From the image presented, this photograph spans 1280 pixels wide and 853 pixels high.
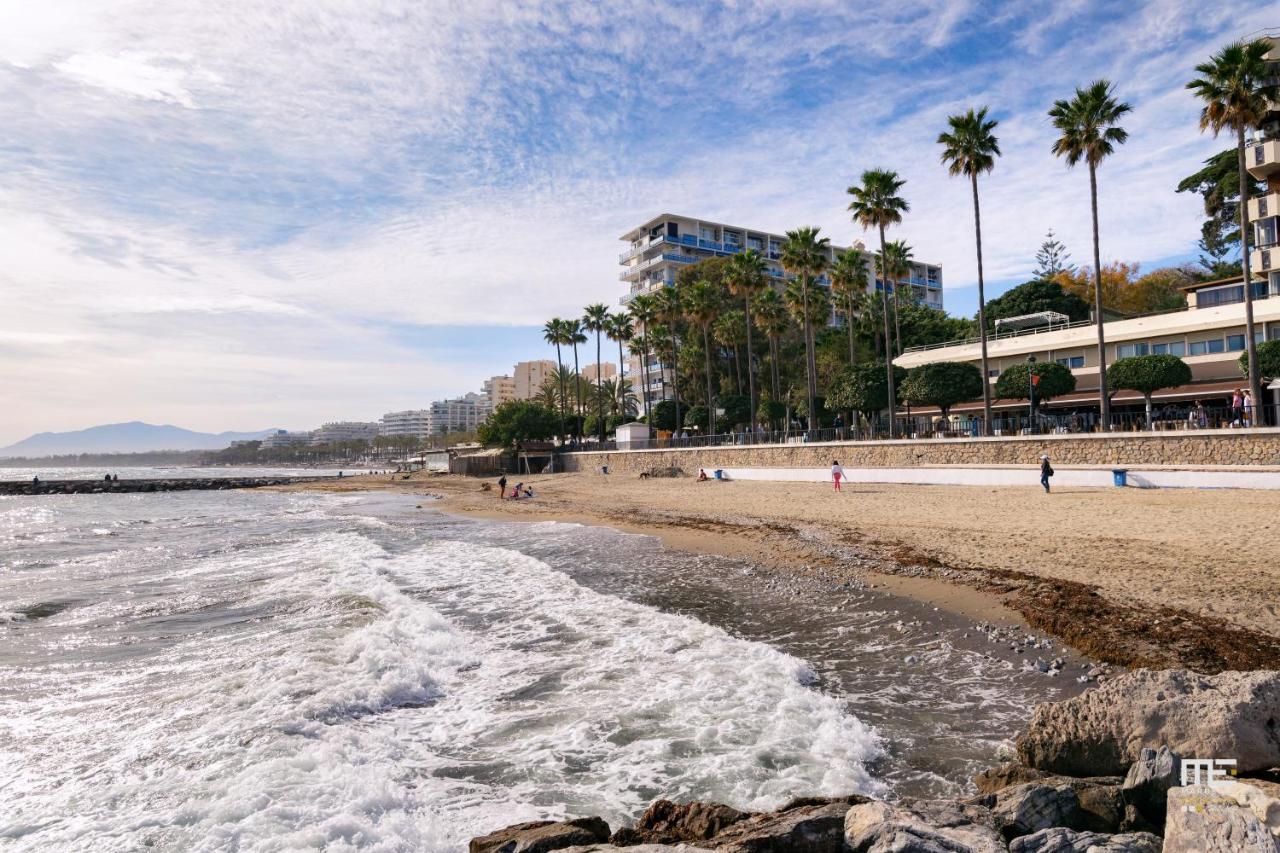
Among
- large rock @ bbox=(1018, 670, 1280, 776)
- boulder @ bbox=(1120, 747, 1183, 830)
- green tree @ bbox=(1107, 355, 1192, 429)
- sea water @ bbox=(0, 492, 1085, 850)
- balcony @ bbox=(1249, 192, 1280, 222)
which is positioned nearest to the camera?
boulder @ bbox=(1120, 747, 1183, 830)

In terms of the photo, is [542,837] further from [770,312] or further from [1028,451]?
[770,312]

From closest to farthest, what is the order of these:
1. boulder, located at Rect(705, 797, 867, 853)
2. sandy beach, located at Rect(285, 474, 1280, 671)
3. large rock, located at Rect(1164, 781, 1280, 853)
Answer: large rock, located at Rect(1164, 781, 1280, 853) < boulder, located at Rect(705, 797, 867, 853) < sandy beach, located at Rect(285, 474, 1280, 671)

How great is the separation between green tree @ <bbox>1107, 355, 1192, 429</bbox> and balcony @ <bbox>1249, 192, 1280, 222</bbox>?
13.7m

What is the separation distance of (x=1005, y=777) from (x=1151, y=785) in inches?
39.3

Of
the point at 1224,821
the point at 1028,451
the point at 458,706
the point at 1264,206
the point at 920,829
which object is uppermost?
the point at 1264,206

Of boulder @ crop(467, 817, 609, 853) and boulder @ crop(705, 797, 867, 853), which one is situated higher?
boulder @ crop(705, 797, 867, 853)

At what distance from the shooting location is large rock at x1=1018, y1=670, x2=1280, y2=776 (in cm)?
458

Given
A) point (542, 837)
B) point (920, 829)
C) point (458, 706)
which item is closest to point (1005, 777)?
point (920, 829)

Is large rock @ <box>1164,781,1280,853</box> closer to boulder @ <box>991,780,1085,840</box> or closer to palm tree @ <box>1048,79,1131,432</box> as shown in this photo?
boulder @ <box>991,780,1085,840</box>

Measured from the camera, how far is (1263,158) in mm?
37656

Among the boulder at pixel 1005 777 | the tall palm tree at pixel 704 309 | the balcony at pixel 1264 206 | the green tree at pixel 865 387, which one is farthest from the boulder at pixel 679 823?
the tall palm tree at pixel 704 309

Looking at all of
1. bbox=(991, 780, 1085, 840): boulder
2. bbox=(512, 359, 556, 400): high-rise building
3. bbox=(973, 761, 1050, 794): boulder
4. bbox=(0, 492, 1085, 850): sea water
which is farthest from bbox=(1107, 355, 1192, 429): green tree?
bbox=(512, 359, 556, 400): high-rise building

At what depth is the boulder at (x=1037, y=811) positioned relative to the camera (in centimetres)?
425

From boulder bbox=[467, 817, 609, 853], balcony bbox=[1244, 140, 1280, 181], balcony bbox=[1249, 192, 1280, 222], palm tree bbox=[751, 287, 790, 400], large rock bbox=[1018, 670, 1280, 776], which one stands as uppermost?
balcony bbox=[1244, 140, 1280, 181]
